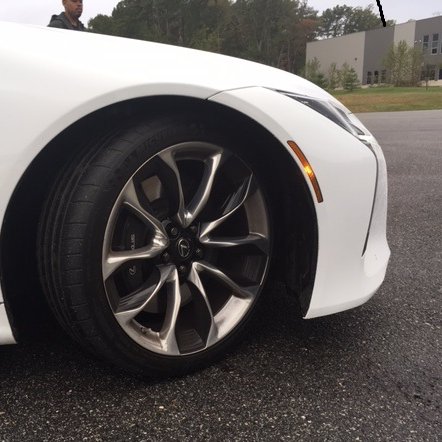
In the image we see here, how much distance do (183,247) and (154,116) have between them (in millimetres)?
468

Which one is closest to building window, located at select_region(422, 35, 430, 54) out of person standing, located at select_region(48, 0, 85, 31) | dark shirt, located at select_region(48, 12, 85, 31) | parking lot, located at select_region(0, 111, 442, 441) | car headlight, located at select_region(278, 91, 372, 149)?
person standing, located at select_region(48, 0, 85, 31)

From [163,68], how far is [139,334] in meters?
0.91

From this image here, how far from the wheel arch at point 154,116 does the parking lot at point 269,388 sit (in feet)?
0.75

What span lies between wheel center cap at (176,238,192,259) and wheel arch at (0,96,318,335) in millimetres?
386

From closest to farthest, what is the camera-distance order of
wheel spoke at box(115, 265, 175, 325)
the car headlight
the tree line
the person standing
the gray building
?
wheel spoke at box(115, 265, 175, 325), the car headlight, the person standing, the gray building, the tree line

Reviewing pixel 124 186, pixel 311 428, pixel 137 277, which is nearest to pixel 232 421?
pixel 311 428

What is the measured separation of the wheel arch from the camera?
1.68 metres

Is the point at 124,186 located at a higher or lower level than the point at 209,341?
higher

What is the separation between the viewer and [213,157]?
6.08 ft

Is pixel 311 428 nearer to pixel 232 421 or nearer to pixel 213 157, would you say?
pixel 232 421

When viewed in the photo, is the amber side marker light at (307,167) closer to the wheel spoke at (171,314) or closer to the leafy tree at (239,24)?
the wheel spoke at (171,314)

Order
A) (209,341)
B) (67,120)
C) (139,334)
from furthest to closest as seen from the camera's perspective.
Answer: (209,341) < (139,334) < (67,120)

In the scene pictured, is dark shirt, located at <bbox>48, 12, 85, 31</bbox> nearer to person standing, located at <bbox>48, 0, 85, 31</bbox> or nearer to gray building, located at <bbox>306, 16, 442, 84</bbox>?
person standing, located at <bbox>48, 0, 85, 31</bbox>

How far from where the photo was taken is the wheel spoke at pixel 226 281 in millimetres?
1878
